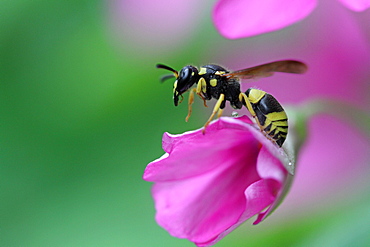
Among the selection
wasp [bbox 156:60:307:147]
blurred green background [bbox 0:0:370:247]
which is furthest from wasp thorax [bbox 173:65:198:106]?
blurred green background [bbox 0:0:370:247]

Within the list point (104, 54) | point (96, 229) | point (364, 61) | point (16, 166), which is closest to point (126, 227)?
point (96, 229)

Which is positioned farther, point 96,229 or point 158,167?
point 96,229

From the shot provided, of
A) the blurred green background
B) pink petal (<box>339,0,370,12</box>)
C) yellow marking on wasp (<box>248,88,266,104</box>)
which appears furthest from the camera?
the blurred green background

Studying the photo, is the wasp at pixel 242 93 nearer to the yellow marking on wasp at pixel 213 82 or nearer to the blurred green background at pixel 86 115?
the yellow marking on wasp at pixel 213 82

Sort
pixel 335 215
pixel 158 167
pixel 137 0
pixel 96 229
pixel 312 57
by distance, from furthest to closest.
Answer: pixel 137 0, pixel 312 57, pixel 96 229, pixel 335 215, pixel 158 167

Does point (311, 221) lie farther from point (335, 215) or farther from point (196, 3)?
point (196, 3)

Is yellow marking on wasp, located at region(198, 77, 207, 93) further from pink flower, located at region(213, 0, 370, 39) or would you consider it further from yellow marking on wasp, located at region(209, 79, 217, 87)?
pink flower, located at region(213, 0, 370, 39)

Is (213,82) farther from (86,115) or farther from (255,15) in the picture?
(86,115)
